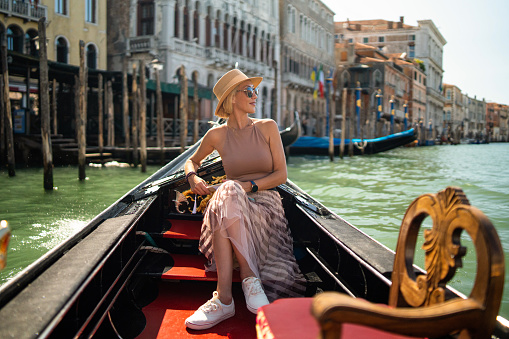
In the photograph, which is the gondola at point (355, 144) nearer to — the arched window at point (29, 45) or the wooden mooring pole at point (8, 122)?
the arched window at point (29, 45)

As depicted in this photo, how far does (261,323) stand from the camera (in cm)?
94

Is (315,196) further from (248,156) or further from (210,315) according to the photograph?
(210,315)

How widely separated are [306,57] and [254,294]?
22330mm

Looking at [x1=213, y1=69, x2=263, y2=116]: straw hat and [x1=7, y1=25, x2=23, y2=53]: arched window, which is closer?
[x1=213, y1=69, x2=263, y2=116]: straw hat

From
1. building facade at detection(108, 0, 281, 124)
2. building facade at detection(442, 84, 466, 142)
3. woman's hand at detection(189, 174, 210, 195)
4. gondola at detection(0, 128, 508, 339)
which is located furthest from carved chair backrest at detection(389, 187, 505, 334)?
building facade at detection(442, 84, 466, 142)

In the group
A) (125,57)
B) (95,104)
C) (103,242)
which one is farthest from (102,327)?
(125,57)

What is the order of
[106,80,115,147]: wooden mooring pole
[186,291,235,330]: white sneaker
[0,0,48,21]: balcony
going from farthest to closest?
[0,0,48,21]: balcony, [106,80,115,147]: wooden mooring pole, [186,291,235,330]: white sneaker

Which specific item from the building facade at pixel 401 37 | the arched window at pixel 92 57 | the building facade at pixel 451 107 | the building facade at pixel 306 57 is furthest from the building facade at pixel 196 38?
the building facade at pixel 451 107

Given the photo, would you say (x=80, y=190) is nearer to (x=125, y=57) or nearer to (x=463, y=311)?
(x=463, y=311)

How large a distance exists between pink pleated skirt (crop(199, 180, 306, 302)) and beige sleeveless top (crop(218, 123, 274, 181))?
3.3 inches

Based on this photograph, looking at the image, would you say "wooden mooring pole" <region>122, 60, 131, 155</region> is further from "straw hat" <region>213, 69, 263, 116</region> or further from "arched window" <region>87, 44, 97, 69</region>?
"straw hat" <region>213, 69, 263, 116</region>

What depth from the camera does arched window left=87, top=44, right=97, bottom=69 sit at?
41.3 ft

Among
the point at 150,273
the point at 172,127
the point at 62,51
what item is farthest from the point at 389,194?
the point at 62,51

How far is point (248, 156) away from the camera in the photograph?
5.80 feet
